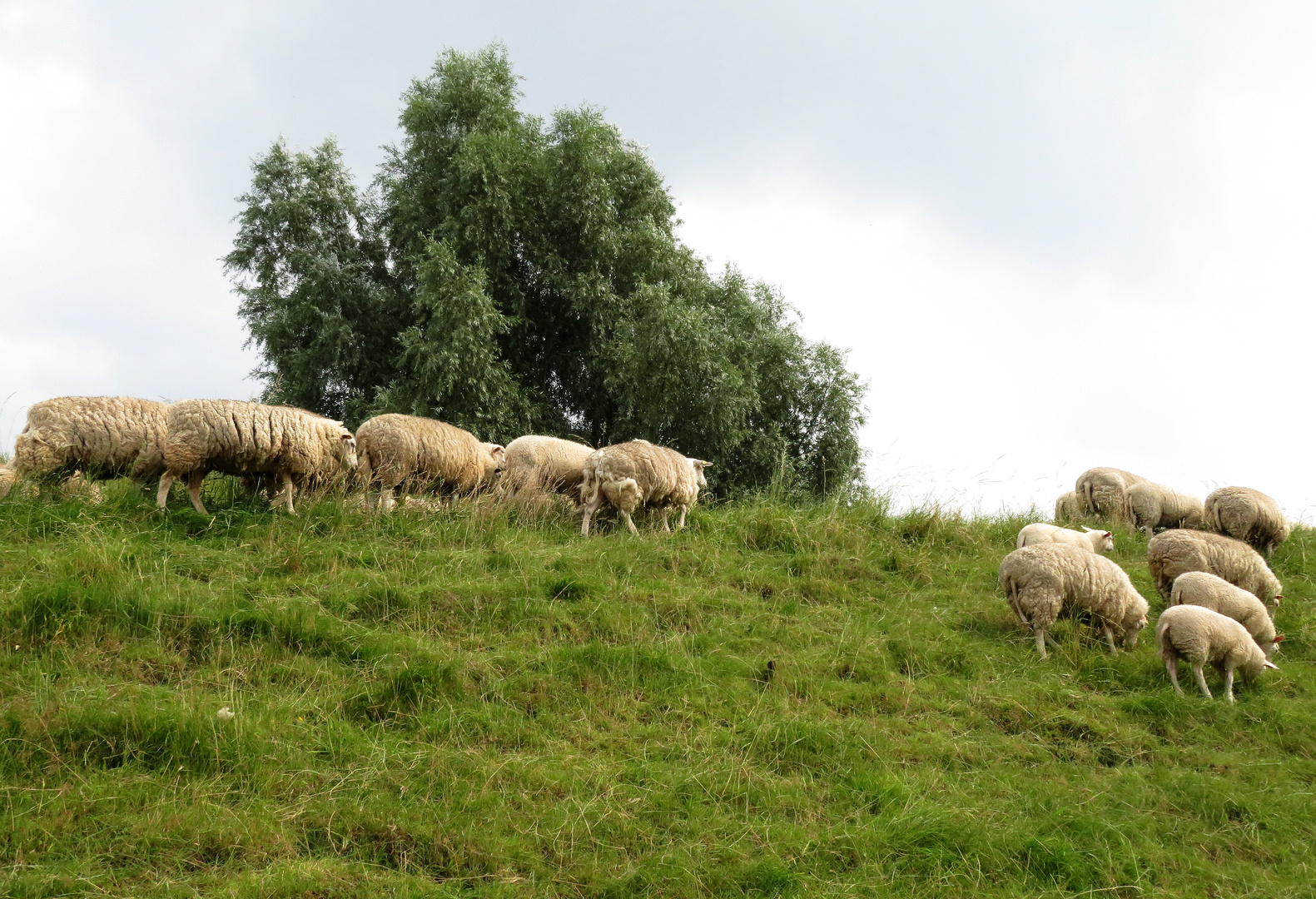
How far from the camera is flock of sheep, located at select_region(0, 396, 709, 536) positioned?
35.1 ft

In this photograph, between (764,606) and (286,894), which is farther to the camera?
(764,606)

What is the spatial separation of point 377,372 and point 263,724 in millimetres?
22278

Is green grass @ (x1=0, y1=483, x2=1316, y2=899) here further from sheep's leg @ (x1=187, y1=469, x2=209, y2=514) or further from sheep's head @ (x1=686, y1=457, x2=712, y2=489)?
sheep's head @ (x1=686, y1=457, x2=712, y2=489)

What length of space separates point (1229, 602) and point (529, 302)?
2129 centimetres

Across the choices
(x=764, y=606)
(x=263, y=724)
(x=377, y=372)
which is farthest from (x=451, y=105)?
(x=263, y=724)

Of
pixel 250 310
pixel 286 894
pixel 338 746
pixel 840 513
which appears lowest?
pixel 286 894

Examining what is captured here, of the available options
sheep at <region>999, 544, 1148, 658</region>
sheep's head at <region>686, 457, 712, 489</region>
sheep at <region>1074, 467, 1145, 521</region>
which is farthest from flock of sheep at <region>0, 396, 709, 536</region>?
sheep at <region>1074, 467, 1145, 521</region>

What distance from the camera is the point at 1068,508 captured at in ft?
59.0

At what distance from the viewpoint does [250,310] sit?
29.0 m

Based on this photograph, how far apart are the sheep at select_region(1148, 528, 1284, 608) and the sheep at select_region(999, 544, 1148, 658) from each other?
1800mm

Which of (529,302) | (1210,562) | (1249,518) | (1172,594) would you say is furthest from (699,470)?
(529,302)

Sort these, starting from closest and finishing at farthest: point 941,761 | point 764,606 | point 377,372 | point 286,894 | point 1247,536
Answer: point 286,894 → point 941,761 → point 764,606 → point 1247,536 → point 377,372

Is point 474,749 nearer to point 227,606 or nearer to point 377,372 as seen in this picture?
point 227,606

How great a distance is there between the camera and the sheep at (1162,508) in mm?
15859
